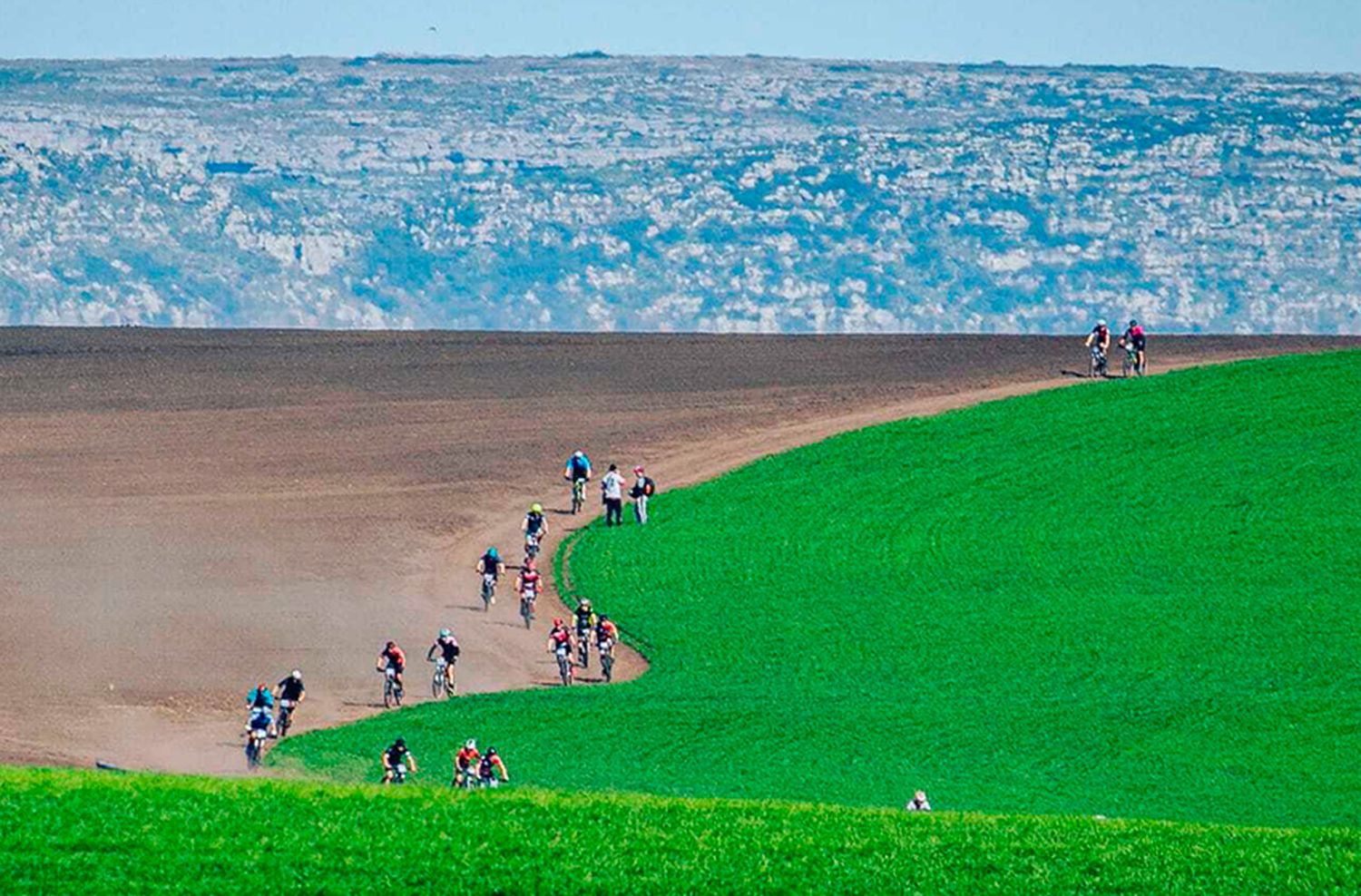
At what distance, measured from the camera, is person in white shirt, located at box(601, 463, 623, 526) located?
63.8 meters

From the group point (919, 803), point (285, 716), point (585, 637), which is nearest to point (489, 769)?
point (919, 803)

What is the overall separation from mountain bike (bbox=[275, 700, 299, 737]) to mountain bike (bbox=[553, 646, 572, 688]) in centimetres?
611

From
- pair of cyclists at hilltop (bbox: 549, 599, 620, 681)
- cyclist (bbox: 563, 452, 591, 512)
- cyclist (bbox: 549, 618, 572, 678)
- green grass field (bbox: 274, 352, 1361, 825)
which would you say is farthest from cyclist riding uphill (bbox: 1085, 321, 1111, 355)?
cyclist (bbox: 549, 618, 572, 678)

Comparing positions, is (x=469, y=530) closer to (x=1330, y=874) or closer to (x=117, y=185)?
(x=1330, y=874)

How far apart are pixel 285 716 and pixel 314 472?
24796 mm

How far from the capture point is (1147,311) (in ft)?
548

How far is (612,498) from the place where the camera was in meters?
63.8

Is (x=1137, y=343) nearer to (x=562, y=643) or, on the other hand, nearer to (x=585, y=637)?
(x=585, y=637)

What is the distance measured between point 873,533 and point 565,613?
945 cm

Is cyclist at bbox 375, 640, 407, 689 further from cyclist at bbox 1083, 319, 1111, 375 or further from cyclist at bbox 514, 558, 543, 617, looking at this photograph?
cyclist at bbox 1083, 319, 1111, 375

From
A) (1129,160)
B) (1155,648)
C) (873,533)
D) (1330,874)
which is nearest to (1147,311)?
(1129,160)

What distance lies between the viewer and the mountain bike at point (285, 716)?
45.4m

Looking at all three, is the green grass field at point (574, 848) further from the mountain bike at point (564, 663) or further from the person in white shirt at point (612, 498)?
the person in white shirt at point (612, 498)

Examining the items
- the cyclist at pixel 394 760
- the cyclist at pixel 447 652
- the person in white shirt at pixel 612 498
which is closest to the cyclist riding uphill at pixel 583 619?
the cyclist at pixel 447 652
